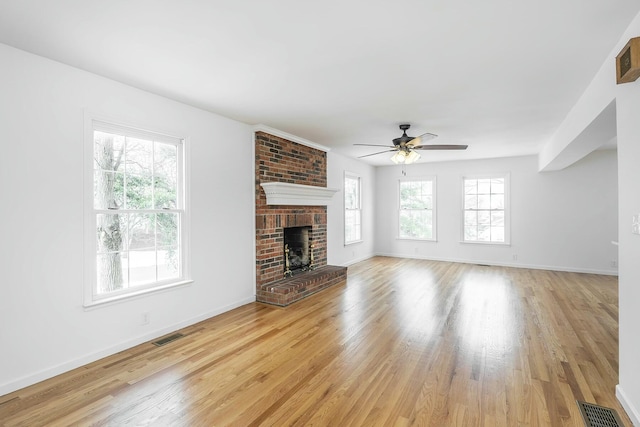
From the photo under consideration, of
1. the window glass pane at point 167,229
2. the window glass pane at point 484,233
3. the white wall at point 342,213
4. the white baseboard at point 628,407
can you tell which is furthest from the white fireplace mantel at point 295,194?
the window glass pane at point 484,233

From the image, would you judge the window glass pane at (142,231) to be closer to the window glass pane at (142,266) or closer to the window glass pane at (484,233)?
the window glass pane at (142,266)

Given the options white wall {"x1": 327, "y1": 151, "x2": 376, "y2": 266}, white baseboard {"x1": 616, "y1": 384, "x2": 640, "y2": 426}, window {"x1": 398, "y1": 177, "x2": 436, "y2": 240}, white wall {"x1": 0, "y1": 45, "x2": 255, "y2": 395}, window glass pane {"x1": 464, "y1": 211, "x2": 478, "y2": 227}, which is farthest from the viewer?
window {"x1": 398, "y1": 177, "x2": 436, "y2": 240}

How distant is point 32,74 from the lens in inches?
96.7

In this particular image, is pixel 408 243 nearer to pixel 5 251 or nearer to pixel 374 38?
pixel 374 38

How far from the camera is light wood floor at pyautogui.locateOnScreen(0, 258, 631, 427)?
6.83ft

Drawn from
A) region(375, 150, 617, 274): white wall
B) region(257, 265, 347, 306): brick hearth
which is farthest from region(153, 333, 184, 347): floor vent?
region(375, 150, 617, 274): white wall

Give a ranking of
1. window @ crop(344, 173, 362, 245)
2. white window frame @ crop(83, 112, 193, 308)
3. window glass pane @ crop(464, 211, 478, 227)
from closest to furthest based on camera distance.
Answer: white window frame @ crop(83, 112, 193, 308)
window @ crop(344, 173, 362, 245)
window glass pane @ crop(464, 211, 478, 227)

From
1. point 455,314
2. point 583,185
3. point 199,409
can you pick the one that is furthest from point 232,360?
point 583,185

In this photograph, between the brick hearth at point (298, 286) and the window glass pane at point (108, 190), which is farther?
the brick hearth at point (298, 286)

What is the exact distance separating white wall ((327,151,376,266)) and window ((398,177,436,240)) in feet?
2.69

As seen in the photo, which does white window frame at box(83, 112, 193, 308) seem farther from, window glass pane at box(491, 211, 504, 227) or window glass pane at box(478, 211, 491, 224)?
window glass pane at box(491, 211, 504, 227)

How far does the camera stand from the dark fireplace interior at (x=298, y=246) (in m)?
5.60

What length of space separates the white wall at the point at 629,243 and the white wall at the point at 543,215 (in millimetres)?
5362

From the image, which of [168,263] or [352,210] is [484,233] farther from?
[168,263]
